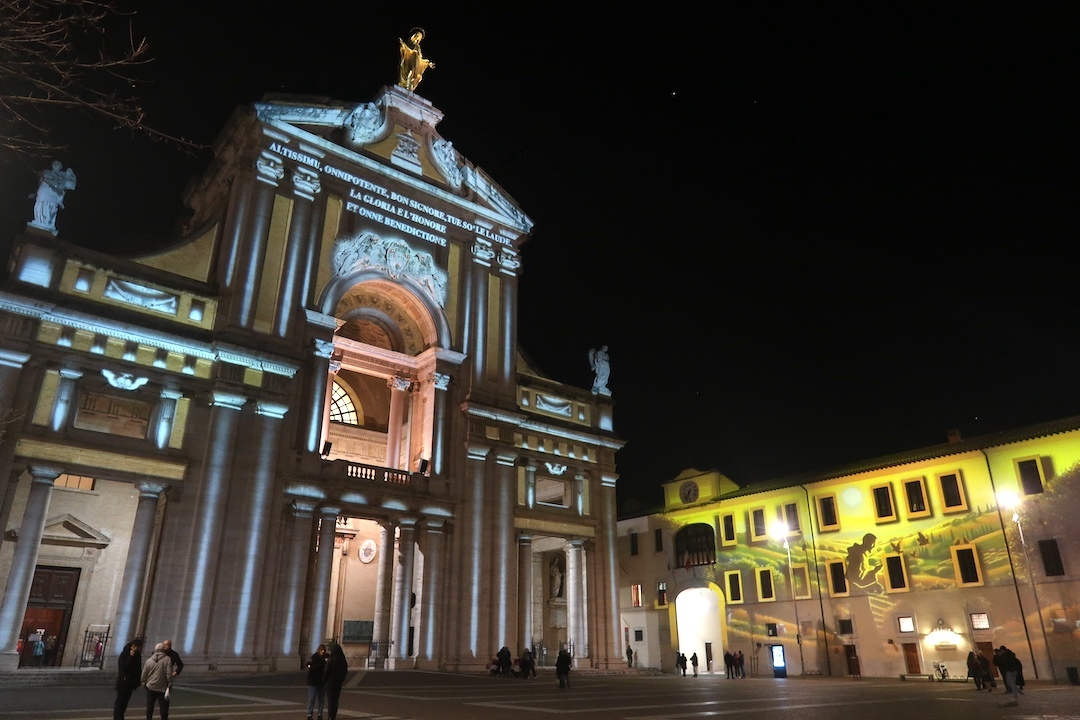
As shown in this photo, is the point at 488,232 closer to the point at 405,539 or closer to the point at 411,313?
the point at 411,313

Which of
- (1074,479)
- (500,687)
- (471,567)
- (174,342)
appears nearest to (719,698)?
Result: (500,687)

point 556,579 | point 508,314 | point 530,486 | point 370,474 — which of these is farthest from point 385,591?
point 556,579

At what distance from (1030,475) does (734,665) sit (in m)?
16.8

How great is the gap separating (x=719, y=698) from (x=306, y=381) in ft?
60.5

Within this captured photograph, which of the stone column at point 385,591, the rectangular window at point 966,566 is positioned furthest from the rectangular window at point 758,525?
the stone column at point 385,591

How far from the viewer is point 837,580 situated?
126 feet

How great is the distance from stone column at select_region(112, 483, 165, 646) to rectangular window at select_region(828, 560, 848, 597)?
32.5 meters

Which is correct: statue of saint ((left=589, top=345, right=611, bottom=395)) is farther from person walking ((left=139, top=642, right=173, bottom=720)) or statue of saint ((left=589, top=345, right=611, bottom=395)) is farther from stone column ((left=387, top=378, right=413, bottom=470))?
person walking ((left=139, top=642, right=173, bottom=720))

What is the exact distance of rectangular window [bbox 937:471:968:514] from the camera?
34719 mm

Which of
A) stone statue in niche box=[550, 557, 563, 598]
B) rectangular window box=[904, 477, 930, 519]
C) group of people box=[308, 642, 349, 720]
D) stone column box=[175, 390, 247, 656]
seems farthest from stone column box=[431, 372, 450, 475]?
rectangular window box=[904, 477, 930, 519]

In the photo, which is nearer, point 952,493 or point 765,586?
point 952,493

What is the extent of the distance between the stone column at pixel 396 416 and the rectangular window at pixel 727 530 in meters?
22.2

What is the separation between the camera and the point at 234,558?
24.2 m

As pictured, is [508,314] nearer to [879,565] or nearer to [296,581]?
[296,581]
